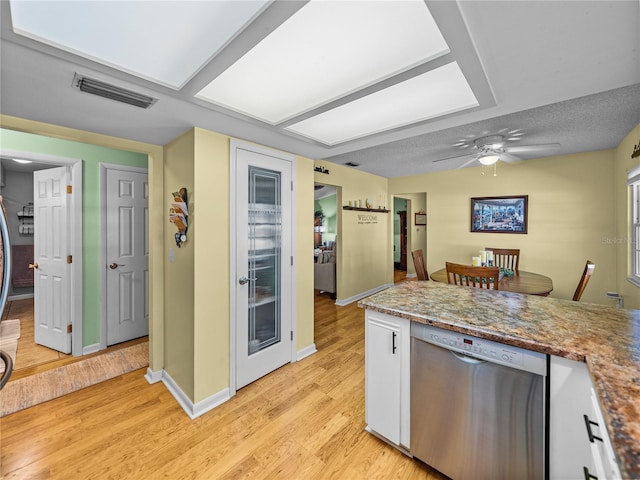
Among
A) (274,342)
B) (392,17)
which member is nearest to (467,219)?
(274,342)

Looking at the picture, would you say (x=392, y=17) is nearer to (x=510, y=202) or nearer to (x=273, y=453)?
(x=273, y=453)

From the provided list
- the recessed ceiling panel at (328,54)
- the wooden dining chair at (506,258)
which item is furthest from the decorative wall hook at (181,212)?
the wooden dining chair at (506,258)

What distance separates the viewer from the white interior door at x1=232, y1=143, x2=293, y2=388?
239cm

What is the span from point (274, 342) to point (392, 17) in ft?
8.72

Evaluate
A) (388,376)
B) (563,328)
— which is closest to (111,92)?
(388,376)

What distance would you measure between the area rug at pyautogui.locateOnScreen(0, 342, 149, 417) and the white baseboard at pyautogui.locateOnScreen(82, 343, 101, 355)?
18 centimetres

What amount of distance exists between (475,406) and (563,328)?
58cm

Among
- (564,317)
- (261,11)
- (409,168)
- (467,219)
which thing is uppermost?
(409,168)

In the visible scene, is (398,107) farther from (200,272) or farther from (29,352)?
(29,352)

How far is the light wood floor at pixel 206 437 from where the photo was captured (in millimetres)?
1603

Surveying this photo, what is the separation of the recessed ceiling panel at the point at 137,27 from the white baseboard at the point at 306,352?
271 centimetres

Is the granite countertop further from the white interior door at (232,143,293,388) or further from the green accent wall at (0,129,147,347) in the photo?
→ the green accent wall at (0,129,147,347)

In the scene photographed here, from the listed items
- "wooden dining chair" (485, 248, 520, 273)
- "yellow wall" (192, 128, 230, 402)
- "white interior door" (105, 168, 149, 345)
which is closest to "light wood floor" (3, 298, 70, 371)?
"white interior door" (105, 168, 149, 345)

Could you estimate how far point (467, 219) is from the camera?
192 inches
